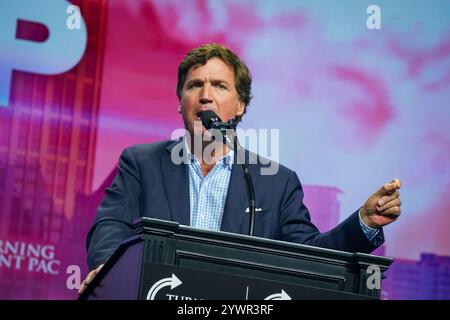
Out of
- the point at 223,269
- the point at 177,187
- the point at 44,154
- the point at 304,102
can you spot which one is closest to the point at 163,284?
the point at 223,269

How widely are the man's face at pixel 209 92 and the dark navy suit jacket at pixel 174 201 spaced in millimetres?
161

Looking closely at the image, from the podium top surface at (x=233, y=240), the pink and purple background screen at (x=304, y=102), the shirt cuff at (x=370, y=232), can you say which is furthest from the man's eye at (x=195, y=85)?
the pink and purple background screen at (x=304, y=102)

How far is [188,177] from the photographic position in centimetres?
330

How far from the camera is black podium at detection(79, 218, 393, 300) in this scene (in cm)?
229

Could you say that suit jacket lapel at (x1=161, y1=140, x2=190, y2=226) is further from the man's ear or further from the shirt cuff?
the shirt cuff

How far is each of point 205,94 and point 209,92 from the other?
0.9 inches

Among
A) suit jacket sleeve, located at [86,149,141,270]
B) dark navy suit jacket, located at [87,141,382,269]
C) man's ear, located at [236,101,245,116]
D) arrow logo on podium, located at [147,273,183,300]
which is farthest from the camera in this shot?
man's ear, located at [236,101,245,116]

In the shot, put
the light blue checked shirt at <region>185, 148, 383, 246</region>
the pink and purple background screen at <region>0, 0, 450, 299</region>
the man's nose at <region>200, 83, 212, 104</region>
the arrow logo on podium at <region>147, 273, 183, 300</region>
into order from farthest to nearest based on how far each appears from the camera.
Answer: the pink and purple background screen at <region>0, 0, 450, 299</region> < the man's nose at <region>200, 83, 212, 104</region> < the light blue checked shirt at <region>185, 148, 383, 246</region> < the arrow logo on podium at <region>147, 273, 183, 300</region>

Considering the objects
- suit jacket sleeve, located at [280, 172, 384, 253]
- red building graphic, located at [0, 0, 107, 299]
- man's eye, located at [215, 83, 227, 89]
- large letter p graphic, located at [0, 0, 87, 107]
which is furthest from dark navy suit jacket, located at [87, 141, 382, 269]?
large letter p graphic, located at [0, 0, 87, 107]

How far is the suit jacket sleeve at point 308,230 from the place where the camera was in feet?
9.30

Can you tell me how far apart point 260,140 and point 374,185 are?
679mm

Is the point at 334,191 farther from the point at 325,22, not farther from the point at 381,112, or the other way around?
the point at 325,22

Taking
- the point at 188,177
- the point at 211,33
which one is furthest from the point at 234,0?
the point at 188,177

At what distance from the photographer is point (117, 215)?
3.10 meters
